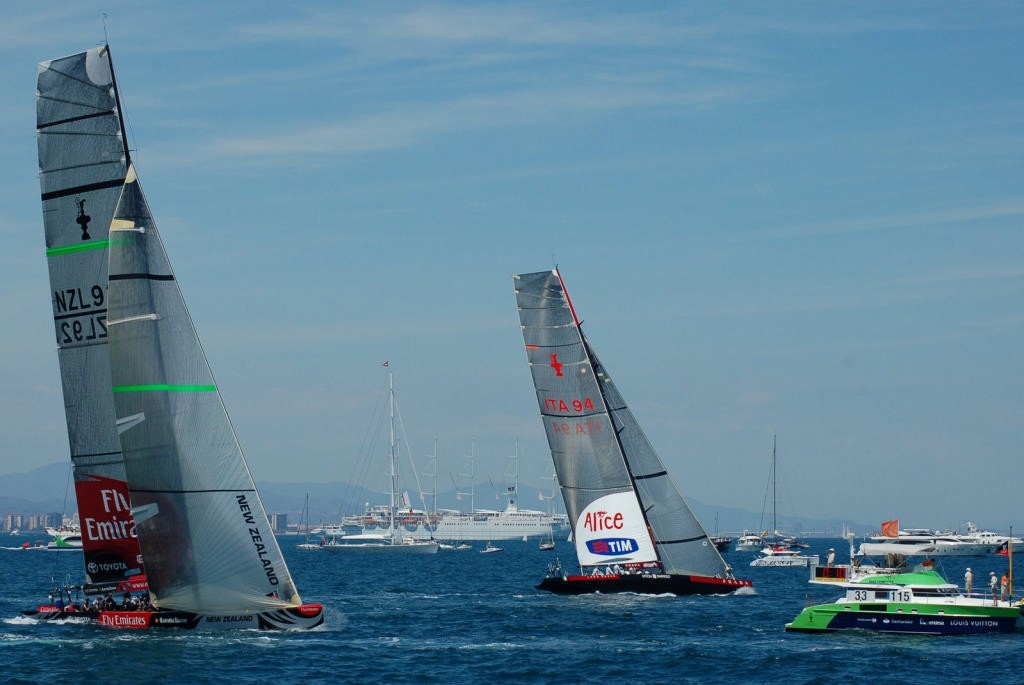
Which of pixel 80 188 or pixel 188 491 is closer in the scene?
pixel 188 491

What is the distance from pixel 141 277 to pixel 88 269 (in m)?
3.27

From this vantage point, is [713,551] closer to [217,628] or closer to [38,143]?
[217,628]

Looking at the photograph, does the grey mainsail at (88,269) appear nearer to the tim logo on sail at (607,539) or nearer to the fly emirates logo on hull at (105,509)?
the fly emirates logo on hull at (105,509)

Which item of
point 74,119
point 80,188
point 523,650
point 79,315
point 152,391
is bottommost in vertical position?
point 523,650

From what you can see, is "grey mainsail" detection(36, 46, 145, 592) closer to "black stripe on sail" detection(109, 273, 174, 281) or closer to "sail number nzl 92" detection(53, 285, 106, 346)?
"sail number nzl 92" detection(53, 285, 106, 346)

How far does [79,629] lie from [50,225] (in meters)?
11.4

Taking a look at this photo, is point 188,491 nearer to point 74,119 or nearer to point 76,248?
point 76,248

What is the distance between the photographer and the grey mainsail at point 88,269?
38938 mm

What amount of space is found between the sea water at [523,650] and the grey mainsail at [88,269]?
293cm

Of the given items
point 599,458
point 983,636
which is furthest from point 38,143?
point 983,636

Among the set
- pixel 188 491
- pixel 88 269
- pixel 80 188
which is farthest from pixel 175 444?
pixel 80 188

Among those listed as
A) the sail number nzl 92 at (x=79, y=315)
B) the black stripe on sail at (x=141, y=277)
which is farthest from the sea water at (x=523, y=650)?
the black stripe on sail at (x=141, y=277)

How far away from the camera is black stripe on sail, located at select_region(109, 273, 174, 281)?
37125 millimetres

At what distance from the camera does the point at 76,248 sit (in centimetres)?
3972
